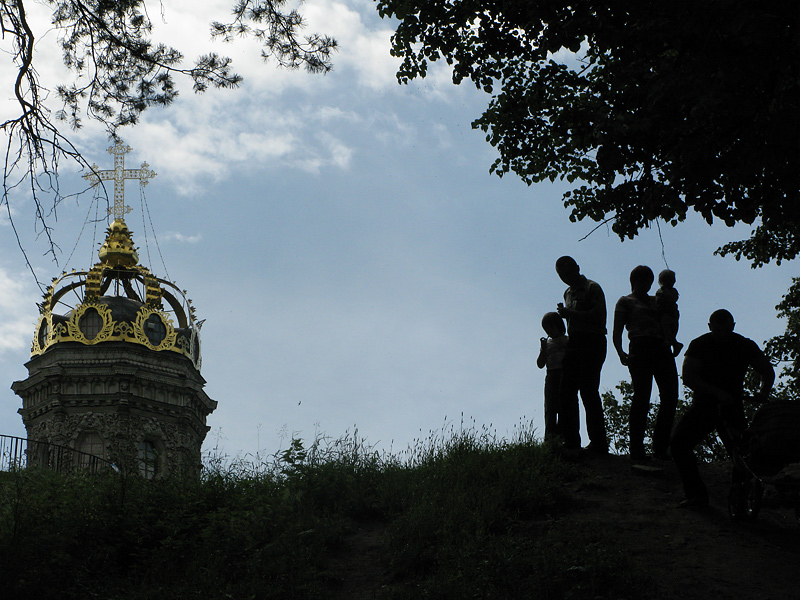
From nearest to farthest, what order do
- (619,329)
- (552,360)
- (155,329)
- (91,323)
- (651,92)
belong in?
1. (651,92)
2. (619,329)
3. (552,360)
4. (91,323)
5. (155,329)

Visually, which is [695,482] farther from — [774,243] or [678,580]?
[774,243]

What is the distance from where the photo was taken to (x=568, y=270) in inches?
491

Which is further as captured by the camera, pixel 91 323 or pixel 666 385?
pixel 91 323

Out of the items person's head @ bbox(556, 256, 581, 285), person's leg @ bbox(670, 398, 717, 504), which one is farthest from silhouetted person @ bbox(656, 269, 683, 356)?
person's leg @ bbox(670, 398, 717, 504)

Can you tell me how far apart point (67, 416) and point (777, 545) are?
25.0 metres

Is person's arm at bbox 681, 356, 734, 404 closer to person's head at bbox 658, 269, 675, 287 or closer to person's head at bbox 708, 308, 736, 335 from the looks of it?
person's head at bbox 708, 308, 736, 335

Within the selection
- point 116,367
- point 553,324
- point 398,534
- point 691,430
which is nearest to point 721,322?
point 691,430

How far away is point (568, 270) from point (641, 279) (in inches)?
34.8

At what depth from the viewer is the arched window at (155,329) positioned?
32.0m

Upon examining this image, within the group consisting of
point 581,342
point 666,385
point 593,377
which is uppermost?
point 581,342

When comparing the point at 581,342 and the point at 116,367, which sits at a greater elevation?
the point at 116,367

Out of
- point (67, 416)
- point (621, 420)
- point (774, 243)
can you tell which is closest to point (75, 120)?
point (774, 243)

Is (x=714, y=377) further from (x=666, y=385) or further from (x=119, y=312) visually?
(x=119, y=312)

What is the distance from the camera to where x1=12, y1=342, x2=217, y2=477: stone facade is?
3050cm
